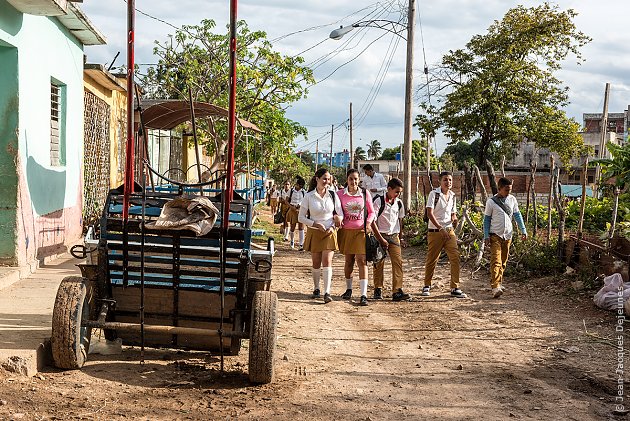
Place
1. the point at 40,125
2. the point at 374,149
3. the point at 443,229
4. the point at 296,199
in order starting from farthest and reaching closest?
the point at 374,149 < the point at 296,199 < the point at 443,229 < the point at 40,125

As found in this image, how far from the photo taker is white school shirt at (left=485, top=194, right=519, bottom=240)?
11156 millimetres

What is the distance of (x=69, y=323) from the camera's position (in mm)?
5879

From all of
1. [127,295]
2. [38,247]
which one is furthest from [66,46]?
[127,295]

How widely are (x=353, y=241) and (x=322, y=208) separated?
649 millimetres

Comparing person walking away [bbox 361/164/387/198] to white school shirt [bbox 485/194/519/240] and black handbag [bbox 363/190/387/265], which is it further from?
black handbag [bbox 363/190/387/265]

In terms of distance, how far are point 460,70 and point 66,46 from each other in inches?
667

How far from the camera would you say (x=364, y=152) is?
Answer: 103 meters

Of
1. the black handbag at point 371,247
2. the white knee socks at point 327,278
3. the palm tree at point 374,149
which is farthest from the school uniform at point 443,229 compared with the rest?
the palm tree at point 374,149

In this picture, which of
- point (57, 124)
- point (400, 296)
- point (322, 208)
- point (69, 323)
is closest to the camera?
point (69, 323)

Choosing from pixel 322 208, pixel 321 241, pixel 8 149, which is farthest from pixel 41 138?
pixel 321 241

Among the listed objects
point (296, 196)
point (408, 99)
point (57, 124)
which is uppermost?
point (408, 99)

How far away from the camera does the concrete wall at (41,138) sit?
32.2 ft

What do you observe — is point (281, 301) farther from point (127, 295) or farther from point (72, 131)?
point (72, 131)

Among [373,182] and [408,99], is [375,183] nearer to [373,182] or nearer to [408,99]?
[373,182]
